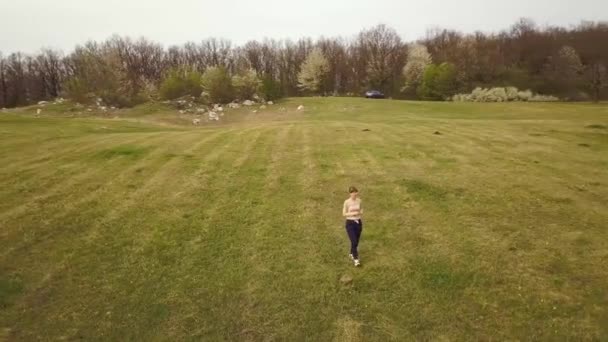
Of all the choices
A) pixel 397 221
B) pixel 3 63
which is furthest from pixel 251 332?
pixel 3 63

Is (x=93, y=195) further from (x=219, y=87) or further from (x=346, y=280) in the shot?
(x=219, y=87)

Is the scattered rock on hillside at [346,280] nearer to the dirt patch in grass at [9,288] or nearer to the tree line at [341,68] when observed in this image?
the dirt patch in grass at [9,288]

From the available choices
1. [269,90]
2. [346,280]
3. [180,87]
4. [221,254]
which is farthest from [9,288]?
[180,87]

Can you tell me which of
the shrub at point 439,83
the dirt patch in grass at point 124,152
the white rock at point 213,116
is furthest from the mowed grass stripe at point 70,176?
the shrub at point 439,83

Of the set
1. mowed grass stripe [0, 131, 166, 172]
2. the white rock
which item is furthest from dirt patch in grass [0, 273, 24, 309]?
the white rock

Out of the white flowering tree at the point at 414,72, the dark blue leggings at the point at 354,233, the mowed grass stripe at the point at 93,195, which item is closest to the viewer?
the dark blue leggings at the point at 354,233

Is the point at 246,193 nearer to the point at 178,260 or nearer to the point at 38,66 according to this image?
the point at 178,260

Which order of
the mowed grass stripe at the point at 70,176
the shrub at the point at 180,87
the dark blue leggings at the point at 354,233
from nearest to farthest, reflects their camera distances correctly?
the dark blue leggings at the point at 354,233
the mowed grass stripe at the point at 70,176
the shrub at the point at 180,87
